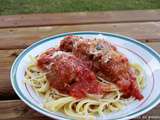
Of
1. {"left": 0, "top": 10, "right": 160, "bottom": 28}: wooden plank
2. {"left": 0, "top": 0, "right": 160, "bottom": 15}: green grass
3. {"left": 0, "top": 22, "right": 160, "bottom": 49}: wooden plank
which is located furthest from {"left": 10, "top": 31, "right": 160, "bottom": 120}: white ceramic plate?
{"left": 0, "top": 0, "right": 160, "bottom": 15}: green grass

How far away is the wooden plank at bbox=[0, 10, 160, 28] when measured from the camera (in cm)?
186

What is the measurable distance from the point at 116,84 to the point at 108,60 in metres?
0.08

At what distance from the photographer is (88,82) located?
3.95 feet

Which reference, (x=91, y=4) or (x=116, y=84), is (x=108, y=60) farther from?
(x=91, y=4)

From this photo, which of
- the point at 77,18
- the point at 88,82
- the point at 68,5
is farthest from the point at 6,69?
the point at 68,5

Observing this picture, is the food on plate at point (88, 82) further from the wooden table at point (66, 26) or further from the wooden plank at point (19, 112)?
the wooden table at point (66, 26)

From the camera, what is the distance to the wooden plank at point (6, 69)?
1.33m

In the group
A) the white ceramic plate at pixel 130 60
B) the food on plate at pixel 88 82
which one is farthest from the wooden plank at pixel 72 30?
the food on plate at pixel 88 82

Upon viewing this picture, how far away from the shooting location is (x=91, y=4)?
11.9 feet

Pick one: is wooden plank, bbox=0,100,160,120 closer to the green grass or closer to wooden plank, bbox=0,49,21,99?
wooden plank, bbox=0,49,21,99

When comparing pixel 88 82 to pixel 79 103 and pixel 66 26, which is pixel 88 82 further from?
pixel 66 26

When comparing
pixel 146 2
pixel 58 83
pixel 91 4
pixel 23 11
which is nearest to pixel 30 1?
pixel 23 11

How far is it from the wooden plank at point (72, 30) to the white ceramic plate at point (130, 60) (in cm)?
21

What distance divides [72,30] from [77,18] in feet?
0.49
